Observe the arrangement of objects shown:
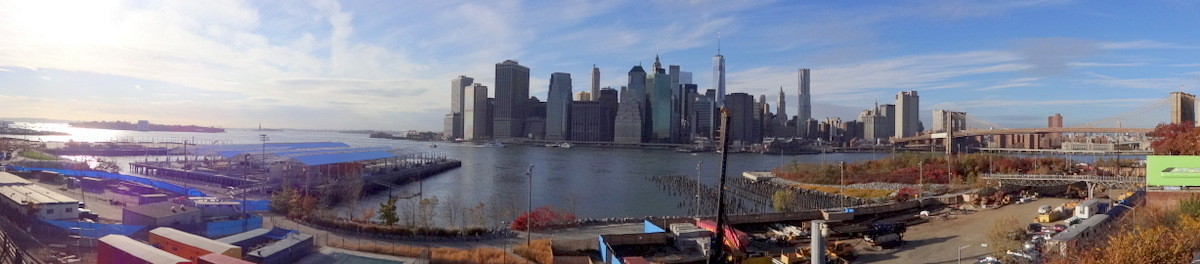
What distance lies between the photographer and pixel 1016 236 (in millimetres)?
8102

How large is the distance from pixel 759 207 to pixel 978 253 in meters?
9.40

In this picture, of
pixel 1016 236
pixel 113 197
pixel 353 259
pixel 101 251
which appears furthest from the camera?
pixel 113 197

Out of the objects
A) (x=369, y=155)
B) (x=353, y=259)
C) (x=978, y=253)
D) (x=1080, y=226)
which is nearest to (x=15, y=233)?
(x=353, y=259)

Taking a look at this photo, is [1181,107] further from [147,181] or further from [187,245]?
[147,181]

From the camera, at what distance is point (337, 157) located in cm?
2044

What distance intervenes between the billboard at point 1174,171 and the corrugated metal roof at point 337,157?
1918 cm

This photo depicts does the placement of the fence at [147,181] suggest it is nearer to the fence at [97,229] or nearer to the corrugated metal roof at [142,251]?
the fence at [97,229]

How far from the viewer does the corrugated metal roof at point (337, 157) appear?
18.3 m

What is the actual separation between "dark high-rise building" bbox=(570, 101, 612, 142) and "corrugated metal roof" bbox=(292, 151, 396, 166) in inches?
1987

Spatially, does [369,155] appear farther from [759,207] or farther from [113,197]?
[759,207]

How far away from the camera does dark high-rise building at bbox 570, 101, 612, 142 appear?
74000 millimetres

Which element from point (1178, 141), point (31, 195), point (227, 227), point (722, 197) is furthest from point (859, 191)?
point (31, 195)

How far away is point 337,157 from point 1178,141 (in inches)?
904

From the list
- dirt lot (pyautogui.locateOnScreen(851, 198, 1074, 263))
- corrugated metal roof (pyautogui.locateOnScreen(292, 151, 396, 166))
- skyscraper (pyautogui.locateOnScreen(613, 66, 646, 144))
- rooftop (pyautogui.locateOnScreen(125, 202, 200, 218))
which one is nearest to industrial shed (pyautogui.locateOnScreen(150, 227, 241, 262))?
rooftop (pyautogui.locateOnScreen(125, 202, 200, 218))
